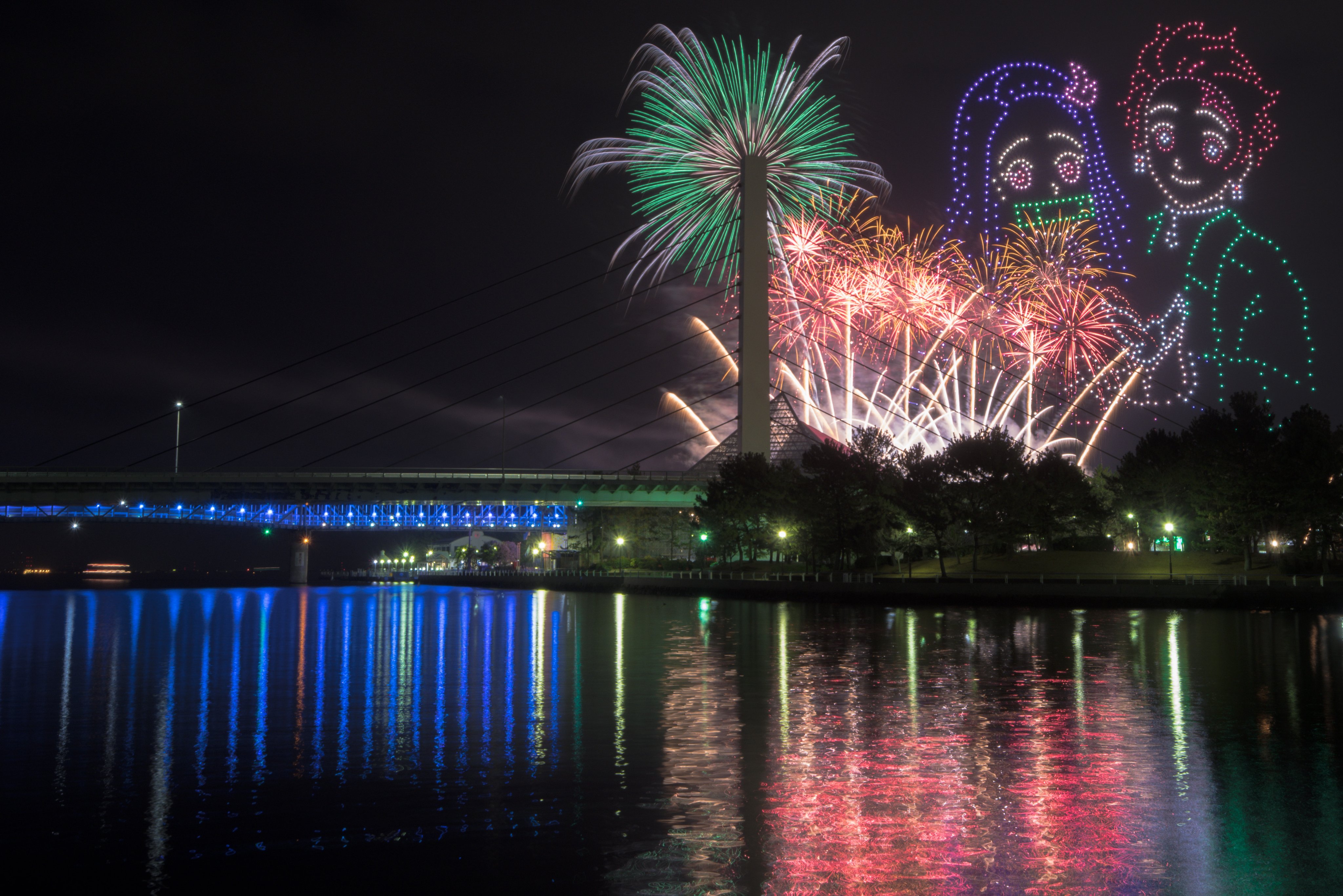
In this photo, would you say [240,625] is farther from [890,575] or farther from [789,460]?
[789,460]

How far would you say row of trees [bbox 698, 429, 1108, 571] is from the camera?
78875 millimetres

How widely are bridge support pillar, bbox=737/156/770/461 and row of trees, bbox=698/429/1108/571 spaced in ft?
16.3

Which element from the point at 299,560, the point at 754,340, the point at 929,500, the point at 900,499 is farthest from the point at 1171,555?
the point at 299,560

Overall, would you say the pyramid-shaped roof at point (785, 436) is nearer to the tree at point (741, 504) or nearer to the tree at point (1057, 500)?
the tree at point (741, 504)

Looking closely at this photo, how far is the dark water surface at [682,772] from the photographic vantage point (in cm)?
1049

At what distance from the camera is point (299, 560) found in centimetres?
18275

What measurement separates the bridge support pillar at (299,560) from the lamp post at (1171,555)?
132980mm

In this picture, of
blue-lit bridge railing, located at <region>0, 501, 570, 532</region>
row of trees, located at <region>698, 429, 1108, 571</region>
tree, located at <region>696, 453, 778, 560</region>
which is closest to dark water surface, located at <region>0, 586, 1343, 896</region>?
row of trees, located at <region>698, 429, 1108, 571</region>

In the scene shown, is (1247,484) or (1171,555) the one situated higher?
(1247,484)

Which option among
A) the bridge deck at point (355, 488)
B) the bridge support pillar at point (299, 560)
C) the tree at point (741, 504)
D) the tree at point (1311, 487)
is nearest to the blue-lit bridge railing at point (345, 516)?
the bridge support pillar at point (299, 560)

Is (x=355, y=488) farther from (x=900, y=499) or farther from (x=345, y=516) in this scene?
(x=345, y=516)

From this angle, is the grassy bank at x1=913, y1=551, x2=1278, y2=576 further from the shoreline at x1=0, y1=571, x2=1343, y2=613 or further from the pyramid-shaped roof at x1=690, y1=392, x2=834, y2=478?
the pyramid-shaped roof at x1=690, y1=392, x2=834, y2=478

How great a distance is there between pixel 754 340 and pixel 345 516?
421 feet

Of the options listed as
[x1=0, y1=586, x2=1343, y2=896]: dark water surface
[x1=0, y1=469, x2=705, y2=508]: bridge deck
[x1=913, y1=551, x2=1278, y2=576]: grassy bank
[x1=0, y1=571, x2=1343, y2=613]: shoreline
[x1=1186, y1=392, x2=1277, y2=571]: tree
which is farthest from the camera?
[x1=0, y1=469, x2=705, y2=508]: bridge deck
